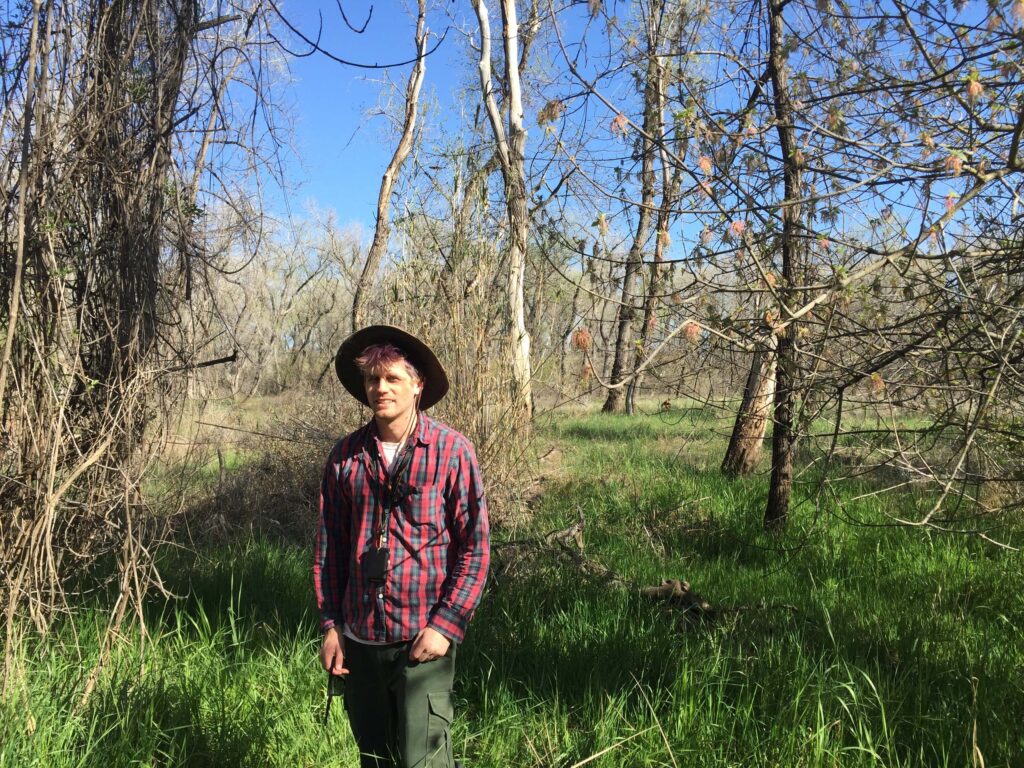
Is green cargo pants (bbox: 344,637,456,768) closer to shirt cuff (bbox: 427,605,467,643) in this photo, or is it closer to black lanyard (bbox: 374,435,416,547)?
shirt cuff (bbox: 427,605,467,643)

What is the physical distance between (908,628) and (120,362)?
4129 millimetres

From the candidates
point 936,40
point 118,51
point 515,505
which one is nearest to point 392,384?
point 118,51

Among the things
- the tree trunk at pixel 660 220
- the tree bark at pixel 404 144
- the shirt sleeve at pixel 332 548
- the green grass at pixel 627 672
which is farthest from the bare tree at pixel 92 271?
the tree bark at pixel 404 144

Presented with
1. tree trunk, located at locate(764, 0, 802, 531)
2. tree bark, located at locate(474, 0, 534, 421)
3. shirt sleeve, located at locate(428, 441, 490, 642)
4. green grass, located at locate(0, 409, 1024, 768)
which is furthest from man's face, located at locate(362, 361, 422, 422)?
tree bark, located at locate(474, 0, 534, 421)

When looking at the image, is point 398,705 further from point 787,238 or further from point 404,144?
point 404,144

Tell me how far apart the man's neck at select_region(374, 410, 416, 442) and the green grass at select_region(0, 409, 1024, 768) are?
122cm

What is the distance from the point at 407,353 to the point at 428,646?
2.94 feet

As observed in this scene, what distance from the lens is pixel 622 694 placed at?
3043mm

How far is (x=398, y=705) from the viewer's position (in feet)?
6.82

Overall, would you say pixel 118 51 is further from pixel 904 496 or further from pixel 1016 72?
pixel 904 496

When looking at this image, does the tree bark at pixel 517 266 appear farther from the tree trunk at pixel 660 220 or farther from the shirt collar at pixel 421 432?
the shirt collar at pixel 421 432

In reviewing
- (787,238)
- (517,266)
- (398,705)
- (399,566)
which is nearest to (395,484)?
(399,566)

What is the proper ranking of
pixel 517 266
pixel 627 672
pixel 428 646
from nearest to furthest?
→ 1. pixel 428 646
2. pixel 627 672
3. pixel 517 266

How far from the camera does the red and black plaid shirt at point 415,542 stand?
2084 mm
